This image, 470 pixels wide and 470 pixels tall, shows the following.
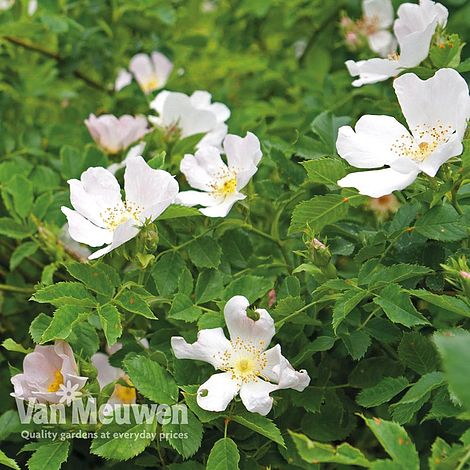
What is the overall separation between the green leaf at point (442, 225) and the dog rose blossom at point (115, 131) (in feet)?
2.01

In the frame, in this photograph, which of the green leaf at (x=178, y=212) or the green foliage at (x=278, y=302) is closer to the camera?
the green foliage at (x=278, y=302)

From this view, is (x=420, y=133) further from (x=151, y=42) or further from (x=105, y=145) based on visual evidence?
(x=151, y=42)

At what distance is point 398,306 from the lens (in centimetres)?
99

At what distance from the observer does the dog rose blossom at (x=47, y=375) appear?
1.05 meters

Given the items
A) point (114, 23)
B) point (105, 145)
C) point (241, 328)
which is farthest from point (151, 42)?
point (241, 328)

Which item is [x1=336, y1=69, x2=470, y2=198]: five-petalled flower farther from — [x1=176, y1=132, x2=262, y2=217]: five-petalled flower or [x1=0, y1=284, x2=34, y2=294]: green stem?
[x1=0, y1=284, x2=34, y2=294]: green stem

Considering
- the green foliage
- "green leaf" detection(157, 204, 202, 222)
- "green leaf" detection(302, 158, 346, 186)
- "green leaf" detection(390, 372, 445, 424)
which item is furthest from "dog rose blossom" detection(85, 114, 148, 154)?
"green leaf" detection(390, 372, 445, 424)

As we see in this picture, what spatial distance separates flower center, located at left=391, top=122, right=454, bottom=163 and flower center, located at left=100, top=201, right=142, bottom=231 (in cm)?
37

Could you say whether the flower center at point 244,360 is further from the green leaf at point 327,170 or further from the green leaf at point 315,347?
the green leaf at point 327,170

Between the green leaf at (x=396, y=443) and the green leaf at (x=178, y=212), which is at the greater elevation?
the green leaf at (x=178, y=212)

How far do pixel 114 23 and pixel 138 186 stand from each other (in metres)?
0.90

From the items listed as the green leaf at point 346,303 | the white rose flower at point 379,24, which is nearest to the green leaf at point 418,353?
the green leaf at point 346,303

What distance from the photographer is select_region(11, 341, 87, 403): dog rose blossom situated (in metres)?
1.05

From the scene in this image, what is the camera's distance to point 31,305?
146 centimetres
